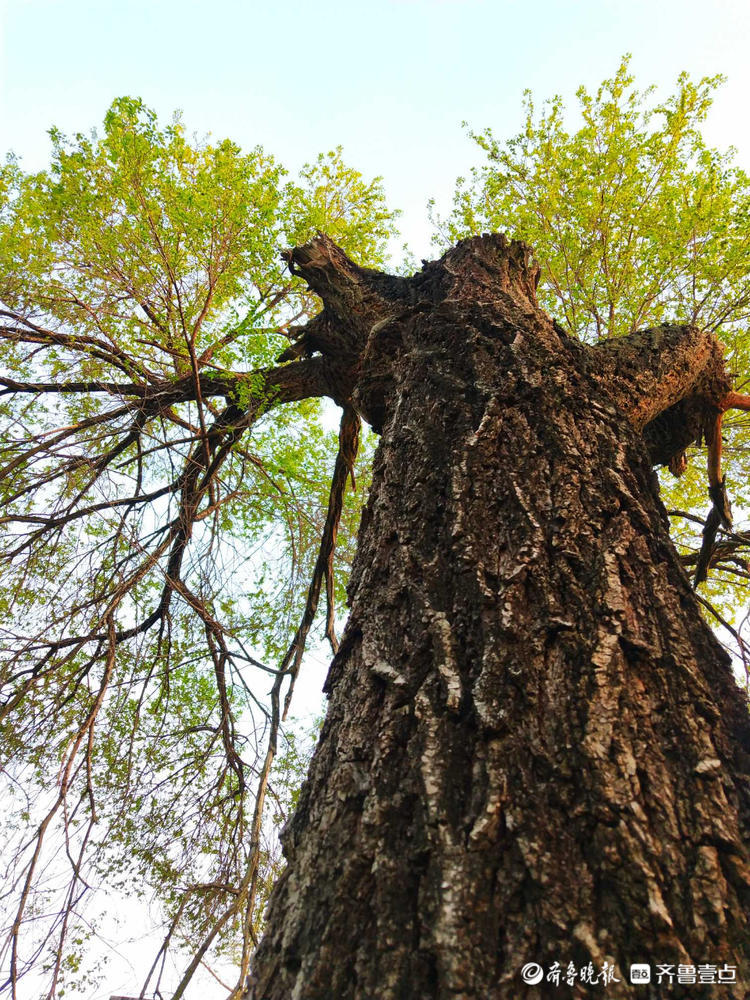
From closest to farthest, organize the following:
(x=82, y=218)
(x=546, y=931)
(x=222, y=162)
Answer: (x=546, y=931) → (x=82, y=218) → (x=222, y=162)

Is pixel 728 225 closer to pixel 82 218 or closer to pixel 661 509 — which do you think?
pixel 661 509

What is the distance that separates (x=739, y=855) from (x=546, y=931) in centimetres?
34

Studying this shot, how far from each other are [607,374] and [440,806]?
2040 millimetres

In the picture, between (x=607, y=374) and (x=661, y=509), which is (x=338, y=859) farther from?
(x=607, y=374)

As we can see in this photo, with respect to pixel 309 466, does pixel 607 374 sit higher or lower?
lower

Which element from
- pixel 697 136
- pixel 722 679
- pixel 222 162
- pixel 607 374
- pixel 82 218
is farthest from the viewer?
pixel 697 136

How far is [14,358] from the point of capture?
3748 millimetres

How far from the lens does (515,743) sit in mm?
1002

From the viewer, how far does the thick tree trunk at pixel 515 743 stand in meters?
0.80

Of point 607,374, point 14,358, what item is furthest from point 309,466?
point 607,374

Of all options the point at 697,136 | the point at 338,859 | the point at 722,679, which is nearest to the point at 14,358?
the point at 338,859

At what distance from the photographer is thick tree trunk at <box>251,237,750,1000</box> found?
2.64 ft


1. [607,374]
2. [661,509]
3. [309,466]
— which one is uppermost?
[309,466]

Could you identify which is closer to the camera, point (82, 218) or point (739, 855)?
point (739, 855)
